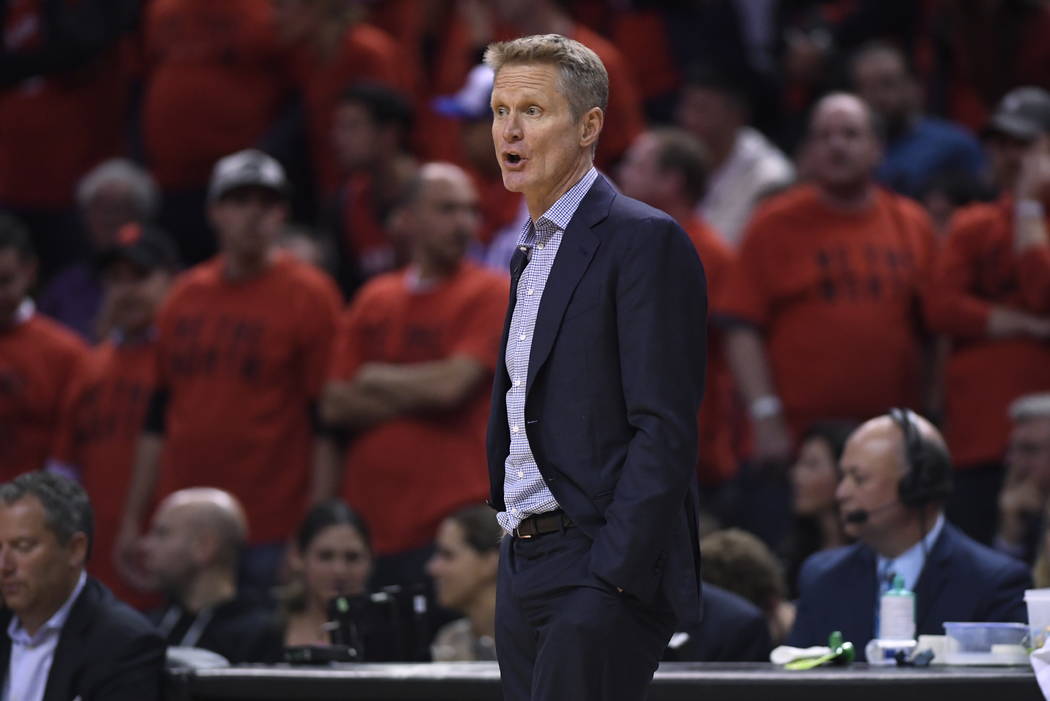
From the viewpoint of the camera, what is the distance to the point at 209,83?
9.82 meters

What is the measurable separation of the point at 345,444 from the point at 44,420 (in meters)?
1.72

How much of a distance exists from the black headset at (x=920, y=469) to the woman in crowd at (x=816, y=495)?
1300 mm

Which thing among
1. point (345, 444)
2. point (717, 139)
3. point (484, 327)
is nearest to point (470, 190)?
point (484, 327)

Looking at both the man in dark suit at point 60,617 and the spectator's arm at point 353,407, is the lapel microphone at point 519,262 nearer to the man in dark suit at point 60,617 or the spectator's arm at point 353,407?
the man in dark suit at point 60,617

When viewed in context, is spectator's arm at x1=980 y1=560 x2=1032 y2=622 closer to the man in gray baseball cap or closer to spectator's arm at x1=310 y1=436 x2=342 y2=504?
the man in gray baseball cap

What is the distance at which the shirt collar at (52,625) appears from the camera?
5.02 metres

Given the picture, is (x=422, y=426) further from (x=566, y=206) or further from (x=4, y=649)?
(x=566, y=206)

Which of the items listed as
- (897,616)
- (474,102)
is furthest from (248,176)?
(897,616)

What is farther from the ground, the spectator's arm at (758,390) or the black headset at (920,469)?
the spectator's arm at (758,390)

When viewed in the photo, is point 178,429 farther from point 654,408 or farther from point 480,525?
point 654,408

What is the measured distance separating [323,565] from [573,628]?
3663mm

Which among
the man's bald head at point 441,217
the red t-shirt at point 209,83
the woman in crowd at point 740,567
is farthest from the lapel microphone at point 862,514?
the red t-shirt at point 209,83

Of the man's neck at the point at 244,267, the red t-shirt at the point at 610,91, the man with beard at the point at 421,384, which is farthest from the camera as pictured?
the red t-shirt at the point at 610,91

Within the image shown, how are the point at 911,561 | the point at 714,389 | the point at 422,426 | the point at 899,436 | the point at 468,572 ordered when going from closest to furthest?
the point at 911,561, the point at 899,436, the point at 468,572, the point at 422,426, the point at 714,389
